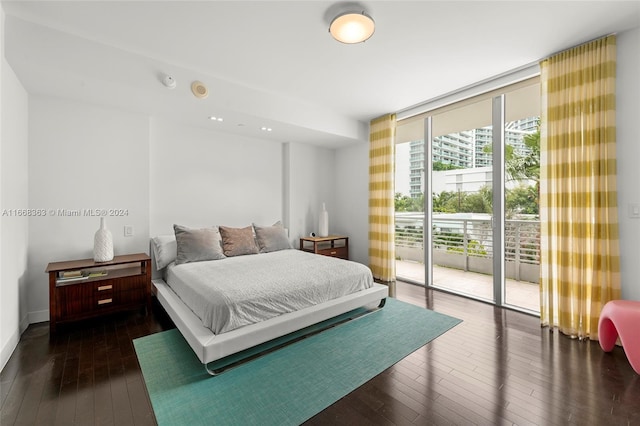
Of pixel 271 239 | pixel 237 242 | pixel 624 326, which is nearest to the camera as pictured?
pixel 624 326

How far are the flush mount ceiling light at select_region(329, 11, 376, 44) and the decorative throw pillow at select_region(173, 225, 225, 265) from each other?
2629 millimetres

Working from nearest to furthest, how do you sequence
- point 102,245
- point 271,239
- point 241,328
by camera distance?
point 241,328 < point 102,245 < point 271,239

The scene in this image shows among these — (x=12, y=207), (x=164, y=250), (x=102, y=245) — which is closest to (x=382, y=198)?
(x=164, y=250)

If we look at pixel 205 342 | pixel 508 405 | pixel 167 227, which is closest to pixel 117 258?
pixel 167 227

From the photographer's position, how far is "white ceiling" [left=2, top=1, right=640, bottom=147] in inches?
85.4

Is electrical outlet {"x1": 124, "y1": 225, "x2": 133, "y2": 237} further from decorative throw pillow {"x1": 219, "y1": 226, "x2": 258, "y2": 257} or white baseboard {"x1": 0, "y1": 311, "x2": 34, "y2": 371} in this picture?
white baseboard {"x1": 0, "y1": 311, "x2": 34, "y2": 371}

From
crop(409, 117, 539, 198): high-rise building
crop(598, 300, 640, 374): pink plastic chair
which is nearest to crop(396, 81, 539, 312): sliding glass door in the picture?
crop(409, 117, 539, 198): high-rise building

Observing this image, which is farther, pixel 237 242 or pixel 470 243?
pixel 470 243

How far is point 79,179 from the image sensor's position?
314 cm

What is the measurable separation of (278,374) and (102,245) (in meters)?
2.34

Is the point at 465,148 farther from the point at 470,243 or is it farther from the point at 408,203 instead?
the point at 470,243

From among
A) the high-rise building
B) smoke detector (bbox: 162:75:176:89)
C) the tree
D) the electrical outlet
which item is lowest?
the electrical outlet

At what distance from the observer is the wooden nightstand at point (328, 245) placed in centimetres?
477

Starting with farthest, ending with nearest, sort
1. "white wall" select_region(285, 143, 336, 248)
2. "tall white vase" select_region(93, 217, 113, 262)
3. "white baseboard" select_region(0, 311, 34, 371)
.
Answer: "white wall" select_region(285, 143, 336, 248)
"tall white vase" select_region(93, 217, 113, 262)
"white baseboard" select_region(0, 311, 34, 371)
